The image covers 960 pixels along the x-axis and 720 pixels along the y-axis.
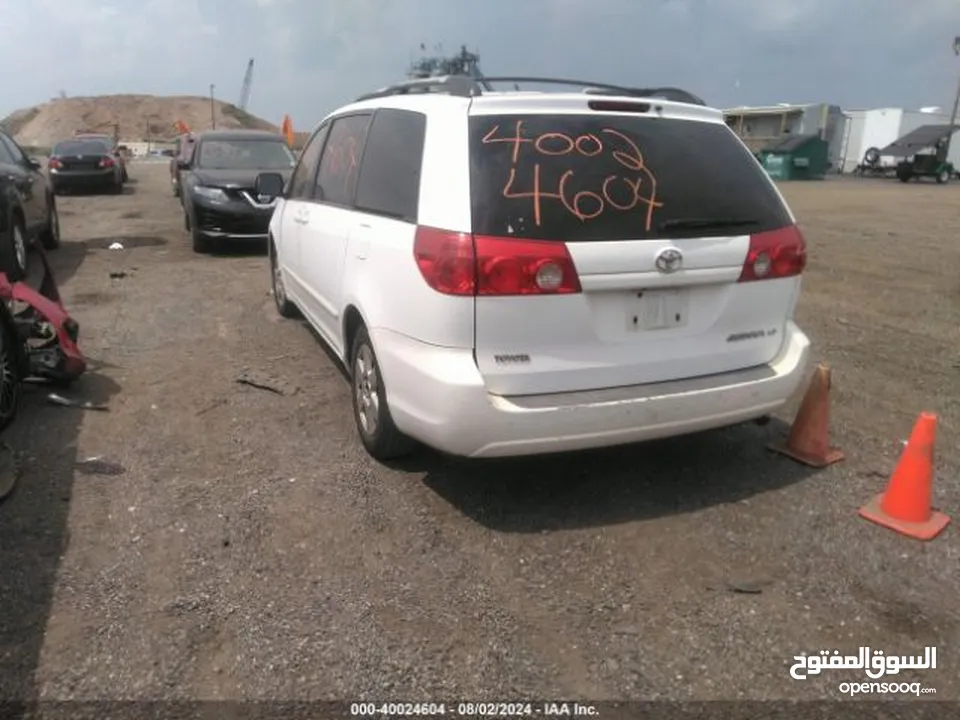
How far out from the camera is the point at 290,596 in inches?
119

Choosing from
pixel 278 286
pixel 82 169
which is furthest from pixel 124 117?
pixel 278 286

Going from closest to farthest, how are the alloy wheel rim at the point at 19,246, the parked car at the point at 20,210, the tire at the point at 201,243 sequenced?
the parked car at the point at 20,210, the alloy wheel rim at the point at 19,246, the tire at the point at 201,243

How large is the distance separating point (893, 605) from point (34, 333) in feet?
16.3

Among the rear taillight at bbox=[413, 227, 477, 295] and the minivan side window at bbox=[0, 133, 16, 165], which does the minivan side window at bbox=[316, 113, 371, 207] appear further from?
the minivan side window at bbox=[0, 133, 16, 165]

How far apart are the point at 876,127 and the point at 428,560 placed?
5038cm

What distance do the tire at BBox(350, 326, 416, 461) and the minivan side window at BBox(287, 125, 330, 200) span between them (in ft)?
5.69

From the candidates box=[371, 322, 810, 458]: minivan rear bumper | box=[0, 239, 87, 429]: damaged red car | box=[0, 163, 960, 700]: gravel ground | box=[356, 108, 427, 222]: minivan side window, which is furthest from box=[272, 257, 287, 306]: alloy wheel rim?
box=[371, 322, 810, 458]: minivan rear bumper

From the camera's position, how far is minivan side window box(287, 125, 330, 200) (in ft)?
18.2

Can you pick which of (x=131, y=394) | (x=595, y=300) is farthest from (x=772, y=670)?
(x=131, y=394)

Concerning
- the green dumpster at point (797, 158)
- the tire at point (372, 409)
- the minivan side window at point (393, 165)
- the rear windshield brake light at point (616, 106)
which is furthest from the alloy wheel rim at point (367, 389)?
the green dumpster at point (797, 158)

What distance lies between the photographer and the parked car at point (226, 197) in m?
10.5

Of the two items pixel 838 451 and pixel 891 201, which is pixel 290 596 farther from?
pixel 891 201

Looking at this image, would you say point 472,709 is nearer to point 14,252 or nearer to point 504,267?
point 504,267

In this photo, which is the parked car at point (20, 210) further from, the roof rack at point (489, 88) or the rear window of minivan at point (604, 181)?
the rear window of minivan at point (604, 181)
